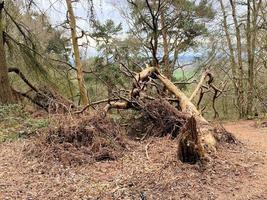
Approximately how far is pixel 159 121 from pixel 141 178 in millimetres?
2200

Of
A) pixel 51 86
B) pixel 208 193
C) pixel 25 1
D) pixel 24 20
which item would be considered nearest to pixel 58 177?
pixel 208 193

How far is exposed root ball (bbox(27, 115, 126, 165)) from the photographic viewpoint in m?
5.23

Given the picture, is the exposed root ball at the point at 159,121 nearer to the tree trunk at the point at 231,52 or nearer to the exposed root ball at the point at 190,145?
the exposed root ball at the point at 190,145

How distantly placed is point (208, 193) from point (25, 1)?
7365 millimetres

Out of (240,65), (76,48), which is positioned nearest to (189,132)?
(76,48)

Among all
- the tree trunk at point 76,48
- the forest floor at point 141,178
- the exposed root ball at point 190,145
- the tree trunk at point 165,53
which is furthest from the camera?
the tree trunk at point 165,53

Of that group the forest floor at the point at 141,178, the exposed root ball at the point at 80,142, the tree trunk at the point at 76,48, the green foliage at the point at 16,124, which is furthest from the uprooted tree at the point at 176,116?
the tree trunk at the point at 76,48

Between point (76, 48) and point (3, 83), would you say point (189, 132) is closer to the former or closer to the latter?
point (3, 83)

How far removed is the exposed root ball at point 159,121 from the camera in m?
6.39

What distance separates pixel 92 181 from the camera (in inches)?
177

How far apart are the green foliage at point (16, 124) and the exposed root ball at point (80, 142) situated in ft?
4.05

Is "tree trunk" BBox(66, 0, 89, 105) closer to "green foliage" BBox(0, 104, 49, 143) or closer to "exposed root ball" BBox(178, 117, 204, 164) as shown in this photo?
"green foliage" BBox(0, 104, 49, 143)

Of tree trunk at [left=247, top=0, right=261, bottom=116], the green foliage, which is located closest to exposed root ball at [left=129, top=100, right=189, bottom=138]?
the green foliage

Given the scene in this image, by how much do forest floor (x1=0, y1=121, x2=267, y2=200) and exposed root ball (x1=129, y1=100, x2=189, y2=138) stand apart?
74 centimetres
